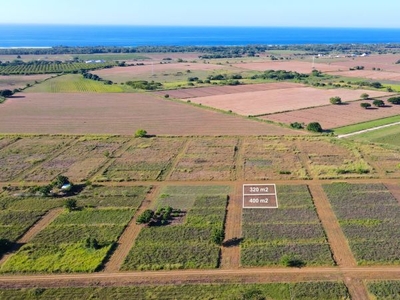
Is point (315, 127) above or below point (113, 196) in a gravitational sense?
above

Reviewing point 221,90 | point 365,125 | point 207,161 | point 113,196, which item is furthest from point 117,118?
point 365,125

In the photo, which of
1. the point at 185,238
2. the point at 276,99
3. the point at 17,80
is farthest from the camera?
the point at 17,80

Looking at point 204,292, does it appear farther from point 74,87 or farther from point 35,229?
point 74,87

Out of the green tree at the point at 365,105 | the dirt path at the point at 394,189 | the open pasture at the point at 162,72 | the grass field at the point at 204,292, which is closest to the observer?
the grass field at the point at 204,292

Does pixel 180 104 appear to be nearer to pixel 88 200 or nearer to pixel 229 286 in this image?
pixel 88 200

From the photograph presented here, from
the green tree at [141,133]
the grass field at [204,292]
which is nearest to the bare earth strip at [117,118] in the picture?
the green tree at [141,133]

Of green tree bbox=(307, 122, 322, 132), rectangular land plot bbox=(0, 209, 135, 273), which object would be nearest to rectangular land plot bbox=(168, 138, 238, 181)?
rectangular land plot bbox=(0, 209, 135, 273)

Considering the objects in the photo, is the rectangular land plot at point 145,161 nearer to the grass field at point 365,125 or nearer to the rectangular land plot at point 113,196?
the rectangular land plot at point 113,196
